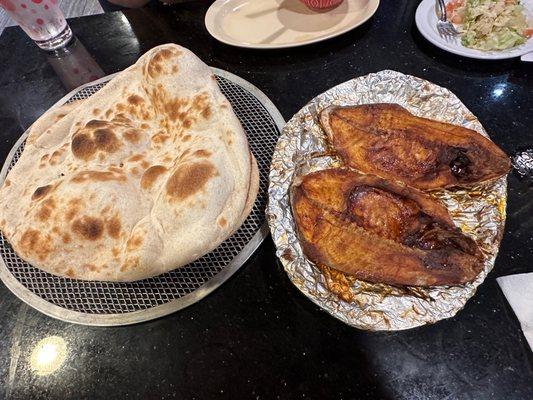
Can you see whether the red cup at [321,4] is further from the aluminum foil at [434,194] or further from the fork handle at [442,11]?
the aluminum foil at [434,194]

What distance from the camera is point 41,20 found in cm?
182

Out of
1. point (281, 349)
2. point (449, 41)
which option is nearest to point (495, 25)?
point (449, 41)

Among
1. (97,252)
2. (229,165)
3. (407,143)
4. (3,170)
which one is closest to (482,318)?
(407,143)

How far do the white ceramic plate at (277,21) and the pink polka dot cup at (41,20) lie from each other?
0.75 meters

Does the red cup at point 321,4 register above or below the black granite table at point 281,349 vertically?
above

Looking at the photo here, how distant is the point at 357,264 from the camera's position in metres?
1.00

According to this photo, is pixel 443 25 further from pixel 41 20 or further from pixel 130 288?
pixel 41 20

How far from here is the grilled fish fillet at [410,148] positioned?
111 centimetres

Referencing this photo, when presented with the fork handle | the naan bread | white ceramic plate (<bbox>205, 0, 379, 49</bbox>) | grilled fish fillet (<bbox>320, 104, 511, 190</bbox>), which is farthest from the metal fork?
the naan bread

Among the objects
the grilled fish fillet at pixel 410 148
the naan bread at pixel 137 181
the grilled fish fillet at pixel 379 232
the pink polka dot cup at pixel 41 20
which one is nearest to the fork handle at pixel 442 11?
the grilled fish fillet at pixel 410 148

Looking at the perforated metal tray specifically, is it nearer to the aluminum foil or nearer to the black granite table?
the black granite table

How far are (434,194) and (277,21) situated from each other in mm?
1160

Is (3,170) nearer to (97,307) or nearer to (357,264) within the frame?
(97,307)

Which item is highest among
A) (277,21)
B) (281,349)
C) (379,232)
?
(277,21)
